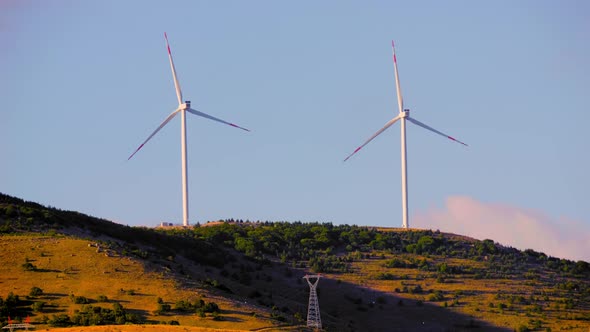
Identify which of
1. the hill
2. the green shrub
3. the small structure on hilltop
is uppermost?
the hill

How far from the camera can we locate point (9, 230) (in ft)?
473

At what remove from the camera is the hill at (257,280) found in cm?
12166

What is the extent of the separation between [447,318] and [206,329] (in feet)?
184

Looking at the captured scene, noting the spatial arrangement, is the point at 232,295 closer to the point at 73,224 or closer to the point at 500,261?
the point at 73,224

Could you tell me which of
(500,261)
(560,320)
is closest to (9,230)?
(560,320)

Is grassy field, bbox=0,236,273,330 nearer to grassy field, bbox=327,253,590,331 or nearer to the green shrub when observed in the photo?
the green shrub

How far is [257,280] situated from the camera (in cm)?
16375

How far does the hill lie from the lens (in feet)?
399

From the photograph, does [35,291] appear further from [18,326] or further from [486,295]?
[486,295]

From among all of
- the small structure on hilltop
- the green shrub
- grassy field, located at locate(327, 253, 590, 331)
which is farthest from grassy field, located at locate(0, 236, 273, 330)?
grassy field, located at locate(327, 253, 590, 331)

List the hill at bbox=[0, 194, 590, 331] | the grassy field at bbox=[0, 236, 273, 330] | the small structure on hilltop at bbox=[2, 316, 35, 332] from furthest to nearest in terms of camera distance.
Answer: the hill at bbox=[0, 194, 590, 331]
the grassy field at bbox=[0, 236, 273, 330]
the small structure on hilltop at bbox=[2, 316, 35, 332]

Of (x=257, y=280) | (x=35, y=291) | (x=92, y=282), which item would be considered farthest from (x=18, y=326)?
(x=257, y=280)

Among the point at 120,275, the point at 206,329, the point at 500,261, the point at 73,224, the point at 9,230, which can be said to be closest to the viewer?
the point at 206,329

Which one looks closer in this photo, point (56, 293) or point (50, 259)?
point (56, 293)
